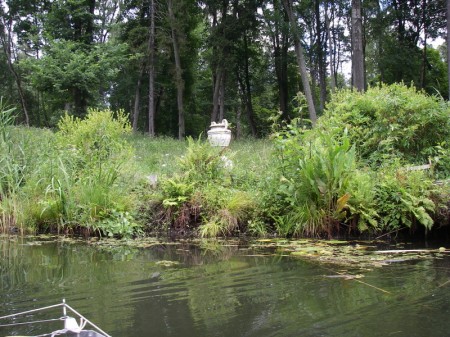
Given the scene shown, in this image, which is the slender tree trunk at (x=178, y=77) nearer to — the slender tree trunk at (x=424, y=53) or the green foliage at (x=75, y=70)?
the green foliage at (x=75, y=70)

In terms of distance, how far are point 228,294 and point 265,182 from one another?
12.0 feet

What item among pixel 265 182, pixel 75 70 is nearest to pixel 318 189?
pixel 265 182

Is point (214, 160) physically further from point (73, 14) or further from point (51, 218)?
point (73, 14)

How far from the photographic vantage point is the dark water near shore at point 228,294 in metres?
2.37

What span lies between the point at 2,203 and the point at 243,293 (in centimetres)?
508

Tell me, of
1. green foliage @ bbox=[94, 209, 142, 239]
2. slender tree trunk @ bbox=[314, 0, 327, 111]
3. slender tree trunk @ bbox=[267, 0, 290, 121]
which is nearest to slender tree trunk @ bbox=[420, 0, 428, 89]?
slender tree trunk @ bbox=[314, 0, 327, 111]

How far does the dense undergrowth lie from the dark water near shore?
1.54m

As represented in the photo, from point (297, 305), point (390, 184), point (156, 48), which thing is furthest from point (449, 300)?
point (156, 48)

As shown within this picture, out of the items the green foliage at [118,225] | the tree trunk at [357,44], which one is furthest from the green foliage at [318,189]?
the tree trunk at [357,44]

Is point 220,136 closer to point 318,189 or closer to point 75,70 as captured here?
point 318,189

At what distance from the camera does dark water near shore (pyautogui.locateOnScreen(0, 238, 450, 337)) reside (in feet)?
7.78

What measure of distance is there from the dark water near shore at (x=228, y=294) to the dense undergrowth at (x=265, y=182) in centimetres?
154

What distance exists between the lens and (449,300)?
110 inches

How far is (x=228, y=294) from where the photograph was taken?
3.09 m
